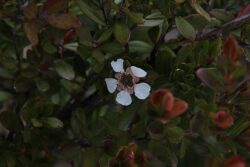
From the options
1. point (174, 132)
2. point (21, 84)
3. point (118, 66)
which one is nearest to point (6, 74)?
point (21, 84)

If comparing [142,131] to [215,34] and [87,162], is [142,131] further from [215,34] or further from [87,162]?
[215,34]

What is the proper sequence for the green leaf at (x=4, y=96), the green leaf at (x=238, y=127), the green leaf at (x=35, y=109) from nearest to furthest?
1. the green leaf at (x=238, y=127)
2. the green leaf at (x=35, y=109)
3. the green leaf at (x=4, y=96)

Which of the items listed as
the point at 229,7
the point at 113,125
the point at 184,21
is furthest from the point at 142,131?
the point at 229,7

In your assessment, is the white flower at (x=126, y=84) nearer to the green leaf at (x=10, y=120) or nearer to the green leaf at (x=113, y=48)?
the green leaf at (x=113, y=48)

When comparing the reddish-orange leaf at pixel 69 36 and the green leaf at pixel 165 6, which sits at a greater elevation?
the green leaf at pixel 165 6

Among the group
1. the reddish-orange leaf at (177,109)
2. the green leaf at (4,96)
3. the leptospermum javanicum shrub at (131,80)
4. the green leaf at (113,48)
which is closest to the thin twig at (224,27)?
the leptospermum javanicum shrub at (131,80)

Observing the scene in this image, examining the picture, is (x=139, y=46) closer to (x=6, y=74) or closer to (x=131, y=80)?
(x=131, y=80)

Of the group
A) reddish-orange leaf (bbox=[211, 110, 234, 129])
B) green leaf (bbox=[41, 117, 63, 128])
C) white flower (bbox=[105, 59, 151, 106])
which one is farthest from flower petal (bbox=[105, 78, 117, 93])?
reddish-orange leaf (bbox=[211, 110, 234, 129])
